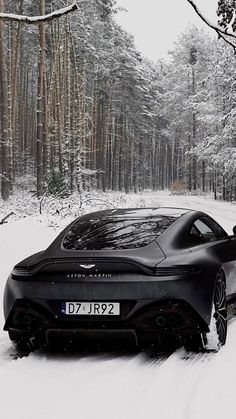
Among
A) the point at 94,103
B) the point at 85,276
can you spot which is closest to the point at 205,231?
the point at 85,276

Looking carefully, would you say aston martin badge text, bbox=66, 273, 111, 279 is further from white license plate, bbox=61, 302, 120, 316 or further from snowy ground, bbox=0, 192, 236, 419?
snowy ground, bbox=0, 192, 236, 419

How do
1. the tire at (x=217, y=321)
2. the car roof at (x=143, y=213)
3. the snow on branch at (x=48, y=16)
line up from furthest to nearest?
the car roof at (x=143, y=213), the snow on branch at (x=48, y=16), the tire at (x=217, y=321)

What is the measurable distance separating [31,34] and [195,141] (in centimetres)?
2478

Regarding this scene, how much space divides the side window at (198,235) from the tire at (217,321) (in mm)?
377

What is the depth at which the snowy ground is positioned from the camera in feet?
10.6

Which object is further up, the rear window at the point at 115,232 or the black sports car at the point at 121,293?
the rear window at the point at 115,232

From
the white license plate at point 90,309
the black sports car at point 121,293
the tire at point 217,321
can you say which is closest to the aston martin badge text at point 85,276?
the black sports car at point 121,293

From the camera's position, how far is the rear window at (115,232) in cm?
474

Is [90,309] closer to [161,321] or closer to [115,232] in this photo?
[161,321]

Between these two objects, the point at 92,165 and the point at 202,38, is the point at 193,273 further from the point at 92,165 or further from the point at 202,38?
the point at 202,38

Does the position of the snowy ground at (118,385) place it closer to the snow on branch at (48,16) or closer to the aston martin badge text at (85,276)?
the aston martin badge text at (85,276)

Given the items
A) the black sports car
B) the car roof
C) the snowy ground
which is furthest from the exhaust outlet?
the car roof

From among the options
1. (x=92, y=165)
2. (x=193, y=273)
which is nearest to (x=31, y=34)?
(x=92, y=165)

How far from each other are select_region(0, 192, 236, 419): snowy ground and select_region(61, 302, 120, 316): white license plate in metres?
0.41
